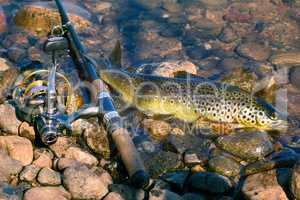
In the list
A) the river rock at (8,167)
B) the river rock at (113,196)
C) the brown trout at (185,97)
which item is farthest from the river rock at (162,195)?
the brown trout at (185,97)

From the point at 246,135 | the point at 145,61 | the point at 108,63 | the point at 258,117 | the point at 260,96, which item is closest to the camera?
the point at 246,135

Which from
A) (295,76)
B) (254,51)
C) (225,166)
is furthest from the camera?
(254,51)

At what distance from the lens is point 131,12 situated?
10461 mm

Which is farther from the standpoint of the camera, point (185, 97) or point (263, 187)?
point (185, 97)

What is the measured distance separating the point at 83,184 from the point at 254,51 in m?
5.99

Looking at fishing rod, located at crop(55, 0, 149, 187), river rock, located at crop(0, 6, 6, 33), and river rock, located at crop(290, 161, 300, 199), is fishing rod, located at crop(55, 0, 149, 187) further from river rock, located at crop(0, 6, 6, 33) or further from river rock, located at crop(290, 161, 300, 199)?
river rock, located at crop(0, 6, 6, 33)

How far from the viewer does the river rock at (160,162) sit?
188 inches

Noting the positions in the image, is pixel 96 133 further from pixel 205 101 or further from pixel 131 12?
pixel 131 12

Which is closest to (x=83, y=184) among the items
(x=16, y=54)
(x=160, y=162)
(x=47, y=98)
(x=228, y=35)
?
(x=47, y=98)

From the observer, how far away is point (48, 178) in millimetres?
4219

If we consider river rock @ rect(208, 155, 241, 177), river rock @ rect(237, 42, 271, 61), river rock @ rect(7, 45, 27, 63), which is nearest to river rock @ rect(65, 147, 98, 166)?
river rock @ rect(208, 155, 241, 177)

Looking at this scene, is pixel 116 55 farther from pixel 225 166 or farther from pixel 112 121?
pixel 112 121

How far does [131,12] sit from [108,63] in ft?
13.0

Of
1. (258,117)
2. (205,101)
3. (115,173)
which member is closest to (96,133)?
(115,173)
